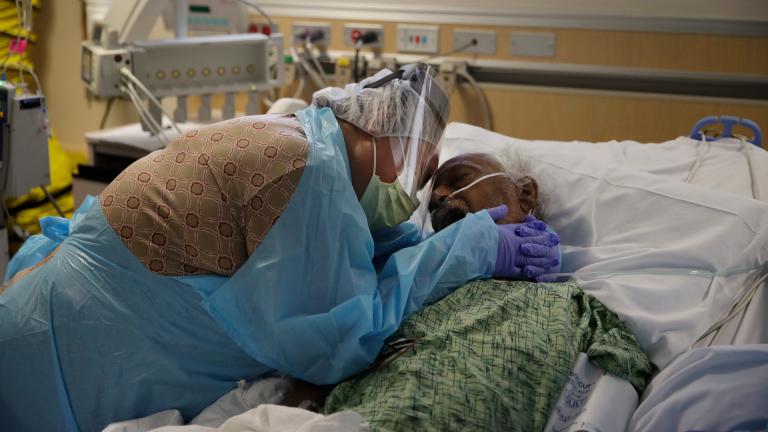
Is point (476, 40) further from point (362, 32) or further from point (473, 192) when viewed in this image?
point (473, 192)

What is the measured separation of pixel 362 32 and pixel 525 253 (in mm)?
2001

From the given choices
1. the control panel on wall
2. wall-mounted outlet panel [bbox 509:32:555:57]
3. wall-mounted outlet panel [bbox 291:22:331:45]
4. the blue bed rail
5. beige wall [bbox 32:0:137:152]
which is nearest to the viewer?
the blue bed rail

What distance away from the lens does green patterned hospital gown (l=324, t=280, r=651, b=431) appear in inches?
50.4

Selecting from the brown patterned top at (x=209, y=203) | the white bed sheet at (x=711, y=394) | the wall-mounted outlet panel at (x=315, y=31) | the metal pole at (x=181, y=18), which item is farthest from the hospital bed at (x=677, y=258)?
the wall-mounted outlet panel at (x=315, y=31)

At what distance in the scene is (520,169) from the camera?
Result: 2.01m

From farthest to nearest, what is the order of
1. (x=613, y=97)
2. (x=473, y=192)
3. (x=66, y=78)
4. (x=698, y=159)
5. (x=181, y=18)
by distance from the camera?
1. (x=66, y=78)
2. (x=613, y=97)
3. (x=181, y=18)
4. (x=698, y=159)
5. (x=473, y=192)

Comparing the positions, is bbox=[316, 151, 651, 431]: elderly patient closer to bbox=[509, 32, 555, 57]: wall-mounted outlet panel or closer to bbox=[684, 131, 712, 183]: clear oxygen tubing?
bbox=[684, 131, 712, 183]: clear oxygen tubing

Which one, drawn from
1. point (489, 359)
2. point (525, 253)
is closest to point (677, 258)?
point (525, 253)

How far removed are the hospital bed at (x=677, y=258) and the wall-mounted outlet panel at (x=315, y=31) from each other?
61.1 inches

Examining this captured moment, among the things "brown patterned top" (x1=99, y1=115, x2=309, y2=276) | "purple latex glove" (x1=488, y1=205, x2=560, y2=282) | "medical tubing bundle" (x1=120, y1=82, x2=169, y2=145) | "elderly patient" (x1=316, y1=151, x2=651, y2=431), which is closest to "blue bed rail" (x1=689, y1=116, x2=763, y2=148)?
"purple latex glove" (x1=488, y1=205, x2=560, y2=282)

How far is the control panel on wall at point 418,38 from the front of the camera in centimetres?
341

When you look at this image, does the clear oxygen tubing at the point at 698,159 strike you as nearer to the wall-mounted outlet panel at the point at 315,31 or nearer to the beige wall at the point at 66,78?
the wall-mounted outlet panel at the point at 315,31

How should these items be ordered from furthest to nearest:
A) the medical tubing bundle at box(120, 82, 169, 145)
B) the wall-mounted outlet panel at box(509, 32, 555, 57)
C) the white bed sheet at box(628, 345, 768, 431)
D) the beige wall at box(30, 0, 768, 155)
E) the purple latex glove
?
the wall-mounted outlet panel at box(509, 32, 555, 57), the beige wall at box(30, 0, 768, 155), the medical tubing bundle at box(120, 82, 169, 145), the purple latex glove, the white bed sheet at box(628, 345, 768, 431)

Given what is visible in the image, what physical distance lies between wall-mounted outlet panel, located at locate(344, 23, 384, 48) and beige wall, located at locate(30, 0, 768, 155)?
33 millimetres
